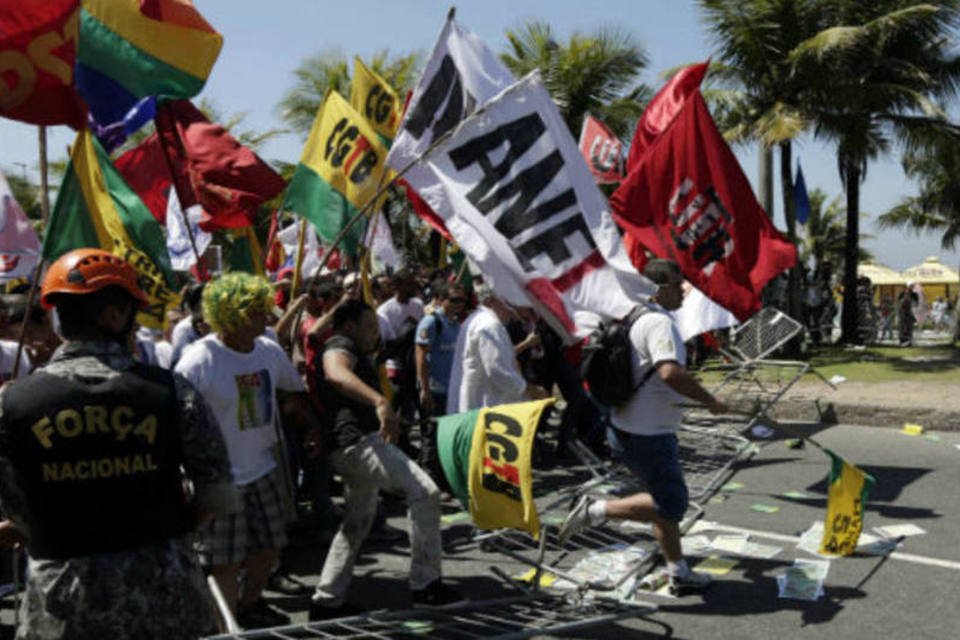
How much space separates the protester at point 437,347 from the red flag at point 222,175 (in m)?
1.89

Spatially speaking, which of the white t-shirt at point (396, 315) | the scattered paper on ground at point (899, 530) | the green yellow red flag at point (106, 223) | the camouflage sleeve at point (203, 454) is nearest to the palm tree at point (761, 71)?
the white t-shirt at point (396, 315)

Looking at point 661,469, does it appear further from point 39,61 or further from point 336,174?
point 39,61

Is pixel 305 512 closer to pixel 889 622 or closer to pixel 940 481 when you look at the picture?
pixel 889 622

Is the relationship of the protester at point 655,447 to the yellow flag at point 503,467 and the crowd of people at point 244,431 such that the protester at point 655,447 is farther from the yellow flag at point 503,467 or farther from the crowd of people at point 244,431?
the yellow flag at point 503,467

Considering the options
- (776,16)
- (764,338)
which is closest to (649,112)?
(764,338)

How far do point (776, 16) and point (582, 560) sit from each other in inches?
566

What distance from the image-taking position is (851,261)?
20438 mm

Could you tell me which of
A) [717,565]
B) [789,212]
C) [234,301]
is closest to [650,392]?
[717,565]

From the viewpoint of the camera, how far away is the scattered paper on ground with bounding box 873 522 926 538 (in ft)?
19.5

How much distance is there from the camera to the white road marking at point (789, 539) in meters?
5.31

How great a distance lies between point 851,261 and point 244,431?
18.7 m

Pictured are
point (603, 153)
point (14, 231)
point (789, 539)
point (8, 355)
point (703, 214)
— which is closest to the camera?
point (8, 355)

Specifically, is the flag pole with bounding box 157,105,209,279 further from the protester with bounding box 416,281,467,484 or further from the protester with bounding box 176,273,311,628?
the protester with bounding box 416,281,467,484

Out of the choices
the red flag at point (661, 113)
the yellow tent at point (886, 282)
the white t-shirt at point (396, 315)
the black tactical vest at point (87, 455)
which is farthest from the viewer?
the yellow tent at point (886, 282)
